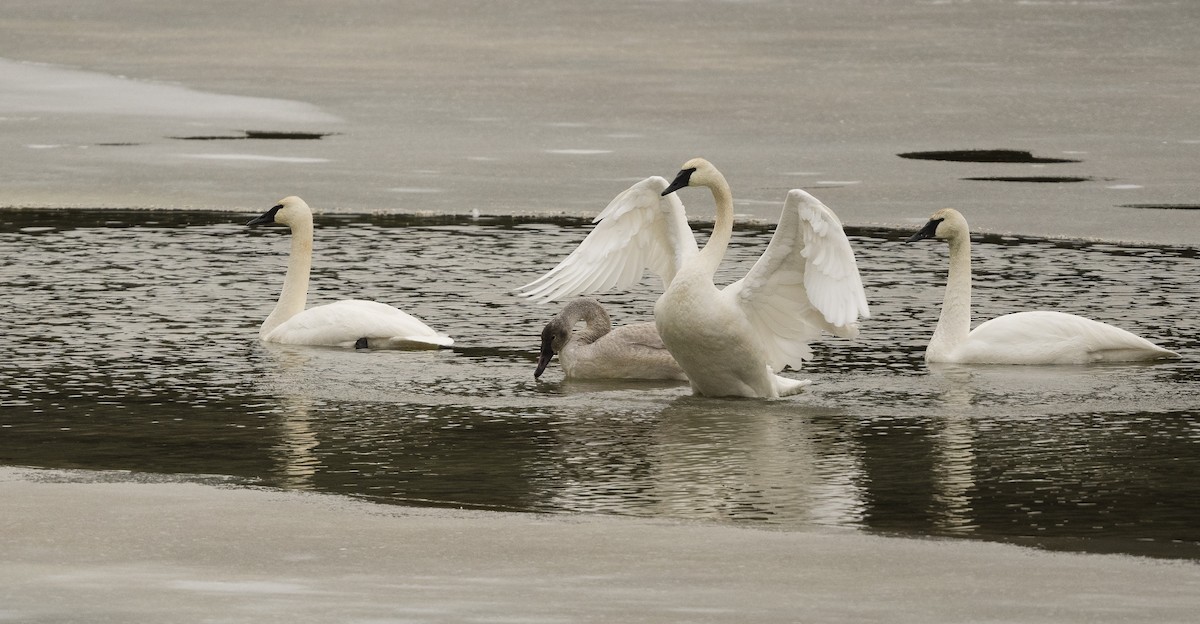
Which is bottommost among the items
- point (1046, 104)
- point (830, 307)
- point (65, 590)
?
point (65, 590)

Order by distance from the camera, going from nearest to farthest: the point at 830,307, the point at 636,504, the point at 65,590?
1. the point at 65,590
2. the point at 636,504
3. the point at 830,307

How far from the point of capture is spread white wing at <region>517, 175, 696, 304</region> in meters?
10.2

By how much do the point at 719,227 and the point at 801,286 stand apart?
52 centimetres

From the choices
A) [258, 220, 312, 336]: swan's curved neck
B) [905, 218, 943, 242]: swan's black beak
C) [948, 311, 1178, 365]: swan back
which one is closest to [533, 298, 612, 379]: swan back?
[258, 220, 312, 336]: swan's curved neck

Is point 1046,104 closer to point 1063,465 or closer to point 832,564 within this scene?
point 1063,465

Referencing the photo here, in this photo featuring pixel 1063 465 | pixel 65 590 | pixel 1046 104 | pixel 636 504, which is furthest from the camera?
pixel 1046 104

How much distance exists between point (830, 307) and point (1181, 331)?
2.29 meters

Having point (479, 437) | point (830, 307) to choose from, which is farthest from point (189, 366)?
point (830, 307)

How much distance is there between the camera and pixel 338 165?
54.0 ft

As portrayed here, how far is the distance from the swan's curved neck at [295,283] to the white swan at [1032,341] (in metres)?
3.33

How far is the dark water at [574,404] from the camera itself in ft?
22.1

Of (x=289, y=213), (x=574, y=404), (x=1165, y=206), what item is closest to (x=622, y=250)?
(x=574, y=404)

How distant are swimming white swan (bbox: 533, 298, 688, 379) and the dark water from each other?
9cm

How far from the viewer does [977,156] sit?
17.1m
